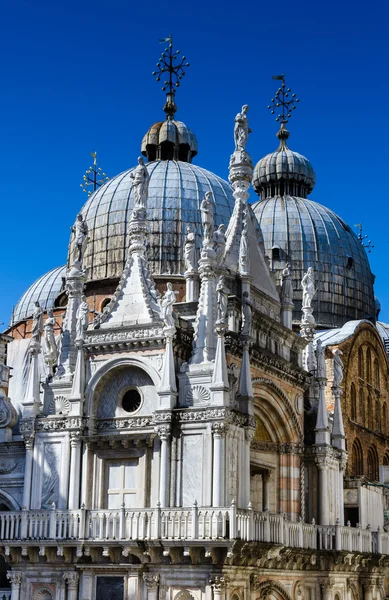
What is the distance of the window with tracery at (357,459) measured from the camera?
47344 mm

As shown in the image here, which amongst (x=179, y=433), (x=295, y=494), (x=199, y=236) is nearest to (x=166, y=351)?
(x=179, y=433)

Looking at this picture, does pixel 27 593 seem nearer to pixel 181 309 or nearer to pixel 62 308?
pixel 181 309

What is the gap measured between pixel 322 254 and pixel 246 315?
24.4m

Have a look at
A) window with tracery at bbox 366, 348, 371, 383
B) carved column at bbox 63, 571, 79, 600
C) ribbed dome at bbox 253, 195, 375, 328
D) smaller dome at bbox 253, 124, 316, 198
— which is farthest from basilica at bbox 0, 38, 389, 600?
smaller dome at bbox 253, 124, 316, 198

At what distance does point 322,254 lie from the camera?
2202 inches

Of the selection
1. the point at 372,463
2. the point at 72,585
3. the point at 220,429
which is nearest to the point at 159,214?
the point at 220,429

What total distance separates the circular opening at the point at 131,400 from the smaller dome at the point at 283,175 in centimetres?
3105

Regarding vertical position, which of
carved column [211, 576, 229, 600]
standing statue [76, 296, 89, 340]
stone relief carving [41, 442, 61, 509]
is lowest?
carved column [211, 576, 229, 600]

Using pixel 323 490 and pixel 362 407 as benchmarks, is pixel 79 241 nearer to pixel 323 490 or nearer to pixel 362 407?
pixel 323 490

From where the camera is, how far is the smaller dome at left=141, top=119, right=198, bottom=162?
47.0 meters

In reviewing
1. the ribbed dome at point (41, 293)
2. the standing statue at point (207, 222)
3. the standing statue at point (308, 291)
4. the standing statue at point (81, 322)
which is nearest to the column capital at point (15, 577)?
the standing statue at point (81, 322)

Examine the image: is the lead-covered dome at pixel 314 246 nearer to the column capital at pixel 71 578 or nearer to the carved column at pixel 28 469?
the carved column at pixel 28 469

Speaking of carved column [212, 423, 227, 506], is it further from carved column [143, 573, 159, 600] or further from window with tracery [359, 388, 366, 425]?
window with tracery [359, 388, 366, 425]

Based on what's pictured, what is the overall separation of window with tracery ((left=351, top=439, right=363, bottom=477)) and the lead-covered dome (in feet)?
25.3
